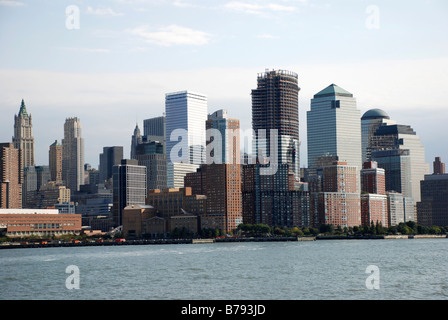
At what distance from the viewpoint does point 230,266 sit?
302 ft

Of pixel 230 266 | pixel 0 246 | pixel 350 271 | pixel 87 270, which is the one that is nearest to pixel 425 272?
pixel 350 271

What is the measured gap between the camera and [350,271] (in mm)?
79688

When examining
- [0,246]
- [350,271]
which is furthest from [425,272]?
[0,246]
